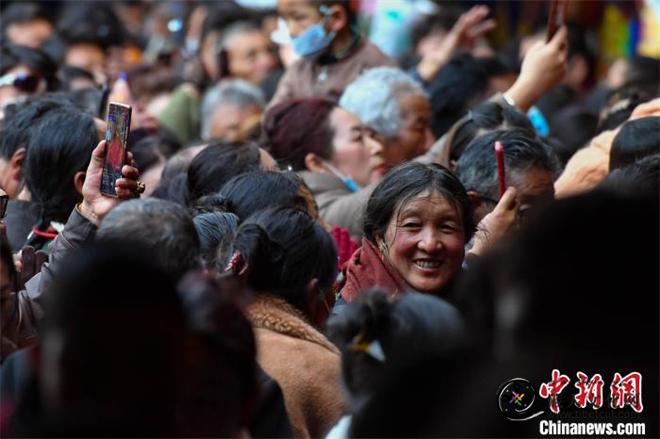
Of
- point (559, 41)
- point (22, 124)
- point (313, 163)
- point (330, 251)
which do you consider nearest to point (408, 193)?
point (330, 251)

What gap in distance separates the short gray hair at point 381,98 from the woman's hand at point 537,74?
83cm

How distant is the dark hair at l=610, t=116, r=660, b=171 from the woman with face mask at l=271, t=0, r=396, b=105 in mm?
2782

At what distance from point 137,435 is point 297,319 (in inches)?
57.9

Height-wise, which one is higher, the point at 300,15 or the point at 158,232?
the point at 158,232

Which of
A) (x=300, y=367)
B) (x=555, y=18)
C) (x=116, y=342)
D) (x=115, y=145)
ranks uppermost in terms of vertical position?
(x=116, y=342)

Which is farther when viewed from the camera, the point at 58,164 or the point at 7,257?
the point at 58,164

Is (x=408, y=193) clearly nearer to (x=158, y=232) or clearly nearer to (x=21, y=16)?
(x=158, y=232)

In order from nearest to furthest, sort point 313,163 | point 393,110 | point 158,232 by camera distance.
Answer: point 158,232
point 313,163
point 393,110

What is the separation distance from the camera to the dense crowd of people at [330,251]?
278 cm

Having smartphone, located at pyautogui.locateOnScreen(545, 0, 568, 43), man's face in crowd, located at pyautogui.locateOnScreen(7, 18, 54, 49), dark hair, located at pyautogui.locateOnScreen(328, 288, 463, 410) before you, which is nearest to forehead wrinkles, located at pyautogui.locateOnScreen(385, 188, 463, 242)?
dark hair, located at pyautogui.locateOnScreen(328, 288, 463, 410)

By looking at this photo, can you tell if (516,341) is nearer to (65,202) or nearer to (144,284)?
(144,284)

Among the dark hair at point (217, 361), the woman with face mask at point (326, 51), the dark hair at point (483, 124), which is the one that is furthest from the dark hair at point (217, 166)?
the dark hair at point (217, 361)

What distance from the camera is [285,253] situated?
14.3 feet

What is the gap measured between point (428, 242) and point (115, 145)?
3.53 feet
